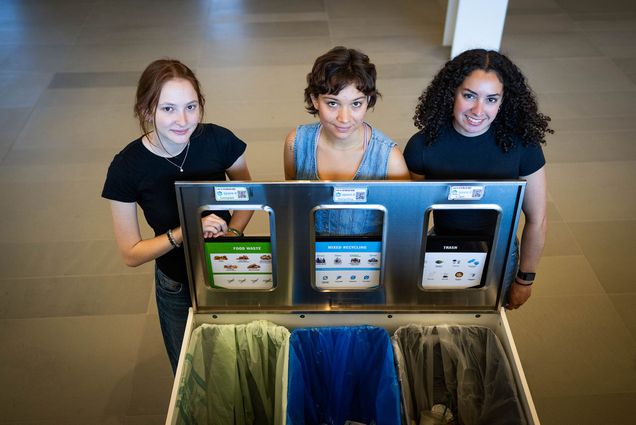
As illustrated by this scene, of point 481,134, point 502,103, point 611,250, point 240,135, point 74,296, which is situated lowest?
A: point 74,296

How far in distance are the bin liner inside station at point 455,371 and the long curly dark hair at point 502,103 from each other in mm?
637

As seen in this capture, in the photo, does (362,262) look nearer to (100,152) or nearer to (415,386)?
(415,386)

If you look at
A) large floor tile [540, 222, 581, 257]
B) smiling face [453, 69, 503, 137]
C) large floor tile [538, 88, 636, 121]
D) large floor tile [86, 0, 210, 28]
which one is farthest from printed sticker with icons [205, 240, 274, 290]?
large floor tile [86, 0, 210, 28]

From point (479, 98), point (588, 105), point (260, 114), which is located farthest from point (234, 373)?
point (588, 105)

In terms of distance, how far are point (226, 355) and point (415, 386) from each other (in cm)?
64

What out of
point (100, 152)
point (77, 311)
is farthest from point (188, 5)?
point (77, 311)

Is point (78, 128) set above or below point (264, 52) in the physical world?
below

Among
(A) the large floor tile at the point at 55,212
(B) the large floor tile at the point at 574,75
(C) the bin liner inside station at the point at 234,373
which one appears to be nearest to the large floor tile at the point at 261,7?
(B) the large floor tile at the point at 574,75

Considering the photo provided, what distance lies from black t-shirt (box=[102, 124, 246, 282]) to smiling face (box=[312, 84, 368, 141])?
1.18 feet

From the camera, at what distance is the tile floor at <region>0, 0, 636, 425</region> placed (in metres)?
2.87

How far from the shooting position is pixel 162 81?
1.68 metres

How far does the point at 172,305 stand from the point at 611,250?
275 cm

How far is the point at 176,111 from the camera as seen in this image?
5.62ft

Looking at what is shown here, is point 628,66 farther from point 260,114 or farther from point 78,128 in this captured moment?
point 78,128
